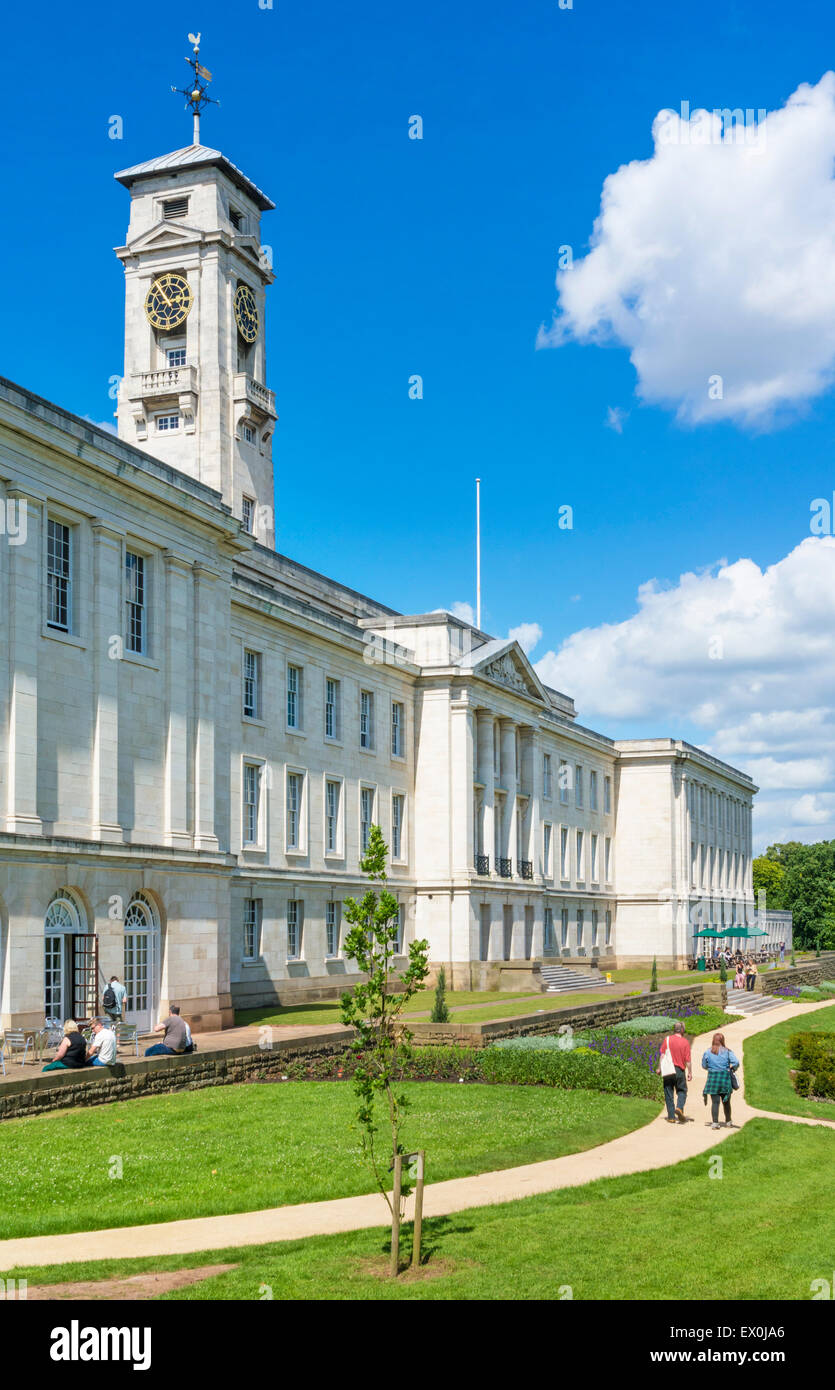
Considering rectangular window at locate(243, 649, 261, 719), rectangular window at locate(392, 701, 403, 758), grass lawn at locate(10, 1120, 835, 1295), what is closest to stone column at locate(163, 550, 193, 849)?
rectangular window at locate(243, 649, 261, 719)

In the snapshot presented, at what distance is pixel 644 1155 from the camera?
19.6m

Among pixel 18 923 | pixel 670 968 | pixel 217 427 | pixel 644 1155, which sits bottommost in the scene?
pixel 670 968

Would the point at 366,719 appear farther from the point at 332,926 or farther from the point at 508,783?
the point at 508,783

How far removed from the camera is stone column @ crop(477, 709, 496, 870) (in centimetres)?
5947

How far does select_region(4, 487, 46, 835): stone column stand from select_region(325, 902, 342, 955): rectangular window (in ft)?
70.8

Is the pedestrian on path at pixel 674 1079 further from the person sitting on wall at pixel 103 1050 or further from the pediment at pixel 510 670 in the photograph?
the pediment at pixel 510 670

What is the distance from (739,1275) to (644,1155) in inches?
288

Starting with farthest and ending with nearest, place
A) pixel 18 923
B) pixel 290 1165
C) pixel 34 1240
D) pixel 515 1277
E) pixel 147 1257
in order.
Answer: pixel 18 923 → pixel 290 1165 → pixel 34 1240 → pixel 147 1257 → pixel 515 1277

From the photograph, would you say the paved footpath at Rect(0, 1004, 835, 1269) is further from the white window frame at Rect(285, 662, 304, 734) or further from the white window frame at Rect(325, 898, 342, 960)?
the white window frame at Rect(325, 898, 342, 960)

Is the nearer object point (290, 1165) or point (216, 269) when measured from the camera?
point (290, 1165)

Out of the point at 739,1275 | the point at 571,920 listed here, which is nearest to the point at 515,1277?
the point at 739,1275

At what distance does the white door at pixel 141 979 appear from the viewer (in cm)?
3042
